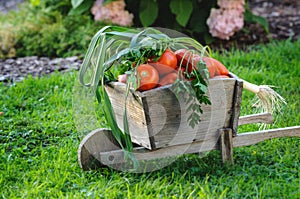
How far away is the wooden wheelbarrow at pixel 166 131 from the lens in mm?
2668

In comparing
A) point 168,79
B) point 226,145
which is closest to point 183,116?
point 168,79

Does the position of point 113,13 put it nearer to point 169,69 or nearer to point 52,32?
point 52,32

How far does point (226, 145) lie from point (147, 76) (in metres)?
0.59

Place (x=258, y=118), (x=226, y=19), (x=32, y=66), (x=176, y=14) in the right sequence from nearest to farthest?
(x=258, y=118) → (x=32, y=66) → (x=176, y=14) → (x=226, y=19)

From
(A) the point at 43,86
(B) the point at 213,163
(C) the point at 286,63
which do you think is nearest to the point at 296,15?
(C) the point at 286,63

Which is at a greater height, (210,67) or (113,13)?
(210,67)

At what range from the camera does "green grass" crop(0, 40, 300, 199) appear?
2656 millimetres

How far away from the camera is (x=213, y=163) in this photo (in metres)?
2.97

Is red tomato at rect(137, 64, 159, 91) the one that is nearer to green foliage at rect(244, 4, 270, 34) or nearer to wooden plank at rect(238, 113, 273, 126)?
wooden plank at rect(238, 113, 273, 126)

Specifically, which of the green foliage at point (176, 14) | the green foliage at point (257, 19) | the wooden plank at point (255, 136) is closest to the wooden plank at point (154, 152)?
the wooden plank at point (255, 136)

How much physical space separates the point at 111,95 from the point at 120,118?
132 mm

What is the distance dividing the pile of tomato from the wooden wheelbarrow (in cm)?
5

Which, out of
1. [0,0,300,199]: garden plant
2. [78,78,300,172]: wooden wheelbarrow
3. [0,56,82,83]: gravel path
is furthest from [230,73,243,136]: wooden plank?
[0,56,82,83]: gravel path

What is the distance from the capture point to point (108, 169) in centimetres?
295
